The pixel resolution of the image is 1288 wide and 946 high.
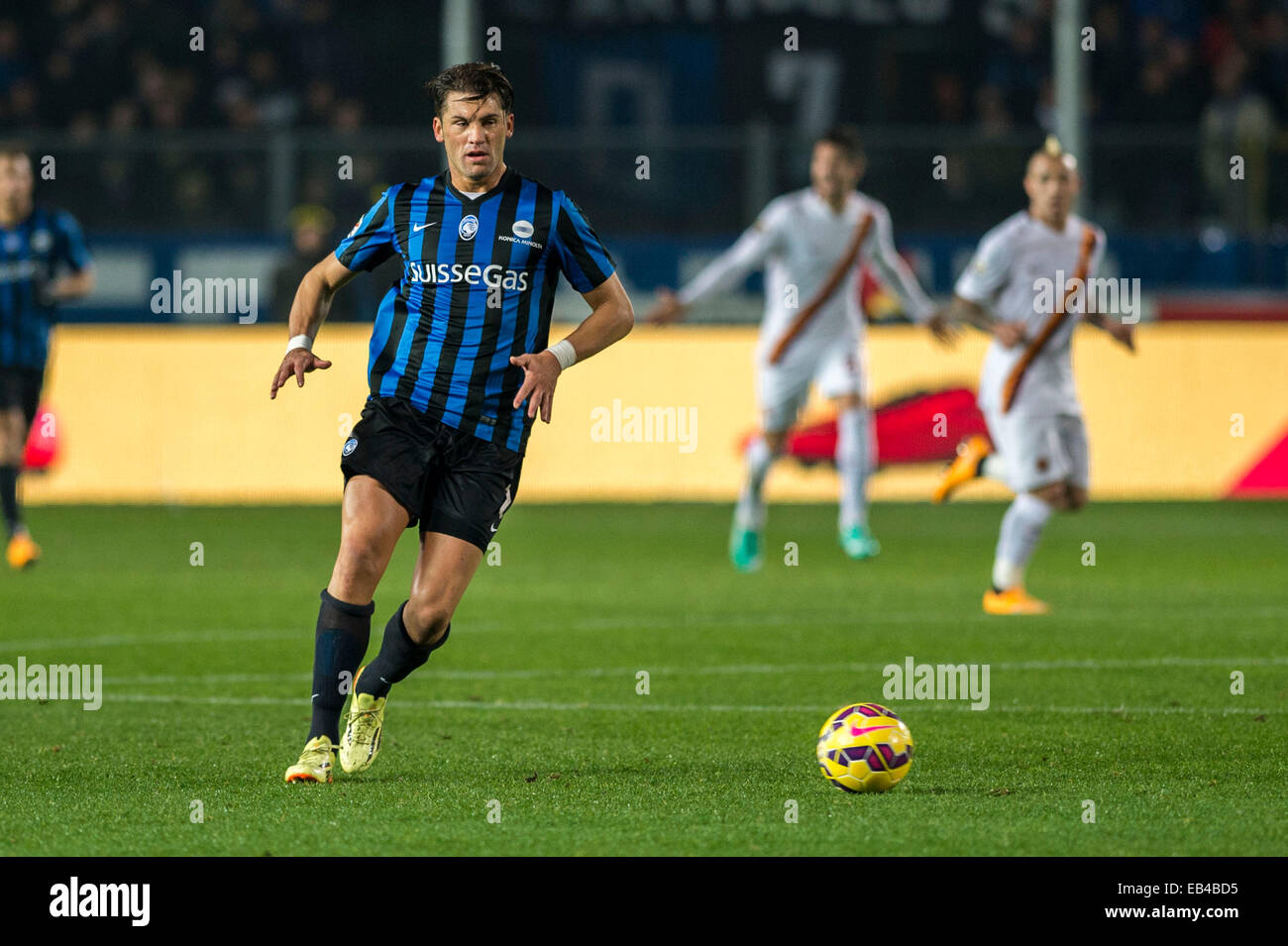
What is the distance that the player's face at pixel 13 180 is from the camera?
1289cm

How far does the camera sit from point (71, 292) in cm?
1297

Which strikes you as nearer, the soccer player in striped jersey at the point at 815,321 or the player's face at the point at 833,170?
the player's face at the point at 833,170

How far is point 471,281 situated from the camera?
6.44 meters

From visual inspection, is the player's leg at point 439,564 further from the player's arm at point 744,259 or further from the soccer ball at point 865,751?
the player's arm at point 744,259

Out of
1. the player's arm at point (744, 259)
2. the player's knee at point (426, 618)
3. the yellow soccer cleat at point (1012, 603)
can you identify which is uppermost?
the player's arm at point (744, 259)

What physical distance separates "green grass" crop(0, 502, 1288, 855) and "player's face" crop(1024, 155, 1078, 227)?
77.5 inches

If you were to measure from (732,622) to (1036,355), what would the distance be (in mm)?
1980

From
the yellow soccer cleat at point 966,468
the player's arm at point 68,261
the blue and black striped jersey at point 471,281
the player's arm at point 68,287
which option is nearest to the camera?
the blue and black striped jersey at point 471,281

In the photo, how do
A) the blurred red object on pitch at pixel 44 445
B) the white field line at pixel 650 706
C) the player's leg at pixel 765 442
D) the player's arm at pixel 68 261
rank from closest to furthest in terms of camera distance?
the white field line at pixel 650 706, the player's arm at pixel 68 261, the player's leg at pixel 765 442, the blurred red object on pitch at pixel 44 445

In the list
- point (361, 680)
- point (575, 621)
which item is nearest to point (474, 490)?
point (361, 680)

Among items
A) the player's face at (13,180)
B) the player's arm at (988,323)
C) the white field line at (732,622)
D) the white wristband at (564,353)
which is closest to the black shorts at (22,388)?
the player's face at (13,180)

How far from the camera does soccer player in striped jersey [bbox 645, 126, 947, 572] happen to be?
13250mm

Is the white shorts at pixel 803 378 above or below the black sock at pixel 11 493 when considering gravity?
above

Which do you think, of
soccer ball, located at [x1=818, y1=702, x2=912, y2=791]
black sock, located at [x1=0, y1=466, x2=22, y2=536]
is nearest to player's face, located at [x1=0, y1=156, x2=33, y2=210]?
black sock, located at [x1=0, y1=466, x2=22, y2=536]
